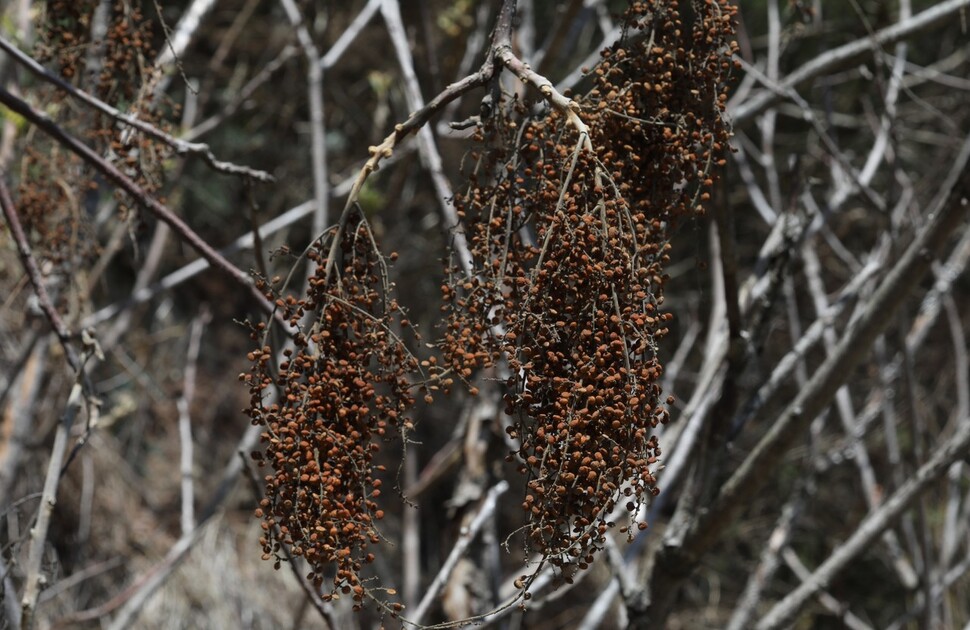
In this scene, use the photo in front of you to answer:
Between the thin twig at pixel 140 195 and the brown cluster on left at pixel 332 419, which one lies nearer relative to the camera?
the brown cluster on left at pixel 332 419

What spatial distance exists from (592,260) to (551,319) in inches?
3.5

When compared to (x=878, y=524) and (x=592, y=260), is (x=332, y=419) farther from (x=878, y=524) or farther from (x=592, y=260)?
(x=878, y=524)

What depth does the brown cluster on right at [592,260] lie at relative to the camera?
4.01 feet

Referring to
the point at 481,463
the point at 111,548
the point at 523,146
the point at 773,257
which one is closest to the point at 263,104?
the point at 111,548

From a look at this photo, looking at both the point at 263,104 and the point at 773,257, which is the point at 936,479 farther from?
the point at 263,104

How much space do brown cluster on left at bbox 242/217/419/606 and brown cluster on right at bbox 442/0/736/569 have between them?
0.11 m

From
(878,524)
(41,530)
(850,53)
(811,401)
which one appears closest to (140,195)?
(41,530)

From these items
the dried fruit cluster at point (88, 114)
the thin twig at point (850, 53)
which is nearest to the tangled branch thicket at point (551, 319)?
the dried fruit cluster at point (88, 114)

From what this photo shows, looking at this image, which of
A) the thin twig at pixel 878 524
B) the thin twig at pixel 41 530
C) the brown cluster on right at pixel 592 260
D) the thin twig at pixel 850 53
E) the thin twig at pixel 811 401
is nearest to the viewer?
the brown cluster on right at pixel 592 260

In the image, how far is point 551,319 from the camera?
4.15 feet

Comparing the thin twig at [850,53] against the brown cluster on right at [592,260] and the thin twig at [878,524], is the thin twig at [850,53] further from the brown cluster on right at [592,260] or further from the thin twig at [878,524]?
the brown cluster on right at [592,260]

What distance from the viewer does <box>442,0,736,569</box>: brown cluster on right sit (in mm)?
1222

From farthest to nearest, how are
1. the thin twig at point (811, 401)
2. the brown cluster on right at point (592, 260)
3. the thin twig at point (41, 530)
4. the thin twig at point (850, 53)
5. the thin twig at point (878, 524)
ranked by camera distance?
1. the thin twig at point (850, 53)
2. the thin twig at point (878, 524)
3. the thin twig at point (811, 401)
4. the thin twig at point (41, 530)
5. the brown cluster on right at point (592, 260)

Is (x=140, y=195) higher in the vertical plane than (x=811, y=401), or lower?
higher
